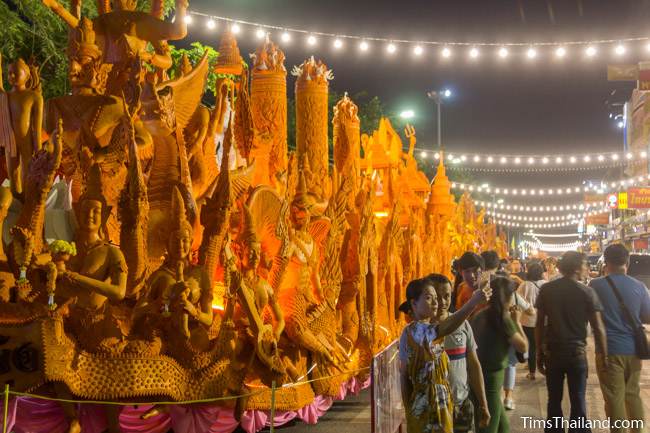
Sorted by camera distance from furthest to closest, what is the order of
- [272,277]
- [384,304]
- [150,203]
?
[384,304] < [272,277] < [150,203]

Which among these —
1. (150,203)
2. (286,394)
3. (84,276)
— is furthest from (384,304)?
(84,276)

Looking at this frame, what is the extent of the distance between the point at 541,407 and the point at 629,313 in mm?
2907

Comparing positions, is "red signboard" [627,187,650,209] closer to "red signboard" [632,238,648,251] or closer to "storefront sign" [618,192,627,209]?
"storefront sign" [618,192,627,209]

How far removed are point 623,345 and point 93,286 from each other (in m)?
4.09

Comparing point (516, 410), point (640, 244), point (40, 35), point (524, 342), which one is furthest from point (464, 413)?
point (640, 244)

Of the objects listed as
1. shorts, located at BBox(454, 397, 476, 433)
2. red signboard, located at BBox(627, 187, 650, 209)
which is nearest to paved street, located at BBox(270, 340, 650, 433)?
shorts, located at BBox(454, 397, 476, 433)

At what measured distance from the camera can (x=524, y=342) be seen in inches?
225

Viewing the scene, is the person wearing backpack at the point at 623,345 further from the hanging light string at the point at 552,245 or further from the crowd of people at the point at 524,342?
the hanging light string at the point at 552,245

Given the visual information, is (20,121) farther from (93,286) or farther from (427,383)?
(427,383)

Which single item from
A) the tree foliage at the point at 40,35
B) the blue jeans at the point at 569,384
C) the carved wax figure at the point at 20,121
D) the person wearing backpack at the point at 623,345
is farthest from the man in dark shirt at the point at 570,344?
the tree foliage at the point at 40,35

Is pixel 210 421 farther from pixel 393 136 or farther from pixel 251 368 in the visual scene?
pixel 393 136

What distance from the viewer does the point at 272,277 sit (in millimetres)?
8000

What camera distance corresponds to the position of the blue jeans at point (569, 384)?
6133 mm

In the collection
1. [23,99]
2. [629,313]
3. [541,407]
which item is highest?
[23,99]
